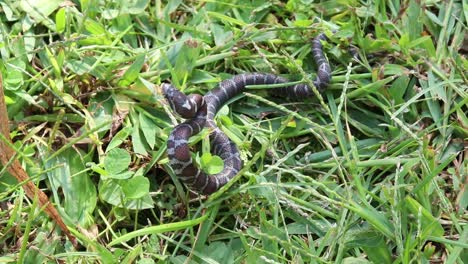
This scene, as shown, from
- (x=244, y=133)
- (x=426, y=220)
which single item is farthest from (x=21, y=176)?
(x=426, y=220)

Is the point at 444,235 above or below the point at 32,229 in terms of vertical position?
below

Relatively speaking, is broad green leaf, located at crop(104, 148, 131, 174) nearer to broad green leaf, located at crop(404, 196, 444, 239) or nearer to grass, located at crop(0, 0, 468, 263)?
grass, located at crop(0, 0, 468, 263)

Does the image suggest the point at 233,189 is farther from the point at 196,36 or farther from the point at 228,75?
the point at 196,36

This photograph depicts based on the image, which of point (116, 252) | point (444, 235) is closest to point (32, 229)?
point (116, 252)

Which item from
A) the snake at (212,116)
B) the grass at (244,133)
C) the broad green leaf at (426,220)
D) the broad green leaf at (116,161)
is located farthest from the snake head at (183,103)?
the broad green leaf at (426,220)

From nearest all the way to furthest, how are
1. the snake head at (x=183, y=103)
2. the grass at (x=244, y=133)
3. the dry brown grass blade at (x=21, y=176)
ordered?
the dry brown grass blade at (x=21, y=176)
the grass at (x=244, y=133)
the snake head at (x=183, y=103)

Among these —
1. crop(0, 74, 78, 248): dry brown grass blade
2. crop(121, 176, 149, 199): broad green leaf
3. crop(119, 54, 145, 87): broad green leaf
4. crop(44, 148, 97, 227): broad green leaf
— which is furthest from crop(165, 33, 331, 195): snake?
crop(0, 74, 78, 248): dry brown grass blade

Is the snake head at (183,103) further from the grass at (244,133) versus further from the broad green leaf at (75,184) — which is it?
the broad green leaf at (75,184)

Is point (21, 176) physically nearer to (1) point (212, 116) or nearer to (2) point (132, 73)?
(2) point (132, 73)
